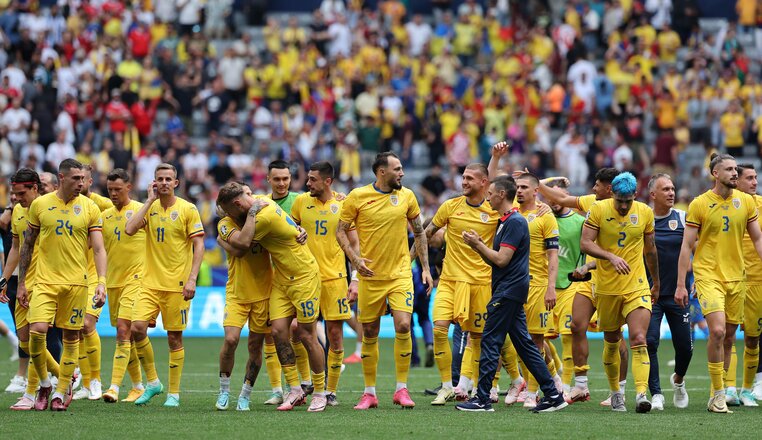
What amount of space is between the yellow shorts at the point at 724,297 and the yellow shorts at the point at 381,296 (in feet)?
10.8

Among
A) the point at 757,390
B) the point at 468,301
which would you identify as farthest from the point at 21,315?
the point at 757,390

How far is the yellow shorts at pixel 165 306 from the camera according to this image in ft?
47.0

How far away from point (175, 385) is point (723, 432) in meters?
6.04

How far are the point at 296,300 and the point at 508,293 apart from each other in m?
2.35

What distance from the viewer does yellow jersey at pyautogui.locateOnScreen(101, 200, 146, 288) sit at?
50.1ft

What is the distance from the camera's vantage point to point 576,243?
51.6 feet

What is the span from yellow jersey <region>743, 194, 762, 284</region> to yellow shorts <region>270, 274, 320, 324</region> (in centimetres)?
523

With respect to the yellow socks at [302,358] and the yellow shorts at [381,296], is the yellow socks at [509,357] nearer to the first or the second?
the yellow shorts at [381,296]

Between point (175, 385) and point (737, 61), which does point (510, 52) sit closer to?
point (737, 61)

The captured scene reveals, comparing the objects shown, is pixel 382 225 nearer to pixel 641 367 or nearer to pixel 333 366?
pixel 333 366

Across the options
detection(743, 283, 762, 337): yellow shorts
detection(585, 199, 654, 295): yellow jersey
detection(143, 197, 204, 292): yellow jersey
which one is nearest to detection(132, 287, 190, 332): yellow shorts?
detection(143, 197, 204, 292): yellow jersey

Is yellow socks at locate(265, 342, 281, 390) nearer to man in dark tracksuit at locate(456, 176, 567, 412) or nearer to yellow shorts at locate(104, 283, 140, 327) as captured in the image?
yellow shorts at locate(104, 283, 140, 327)

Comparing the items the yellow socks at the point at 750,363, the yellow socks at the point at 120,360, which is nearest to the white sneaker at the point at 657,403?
the yellow socks at the point at 750,363

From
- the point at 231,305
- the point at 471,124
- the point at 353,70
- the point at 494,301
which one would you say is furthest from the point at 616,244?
the point at 353,70
